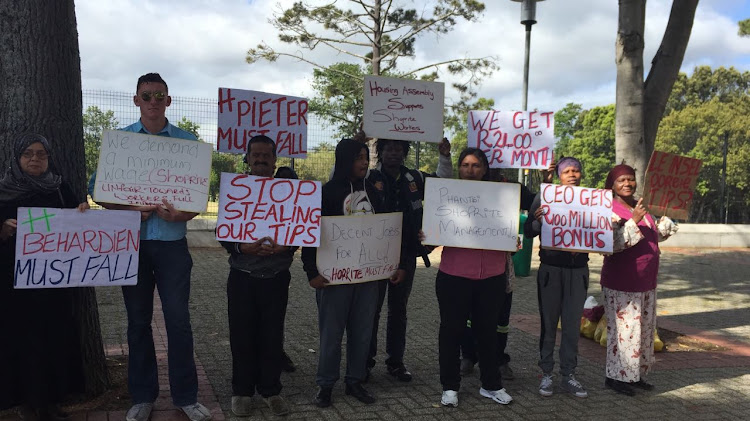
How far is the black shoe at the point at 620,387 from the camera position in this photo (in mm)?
4883

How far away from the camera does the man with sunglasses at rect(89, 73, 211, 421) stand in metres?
3.85

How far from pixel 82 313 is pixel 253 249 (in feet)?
4.59

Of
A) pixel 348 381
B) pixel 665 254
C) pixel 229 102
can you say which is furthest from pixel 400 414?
Result: pixel 665 254

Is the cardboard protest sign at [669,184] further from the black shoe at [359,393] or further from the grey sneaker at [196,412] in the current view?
the grey sneaker at [196,412]

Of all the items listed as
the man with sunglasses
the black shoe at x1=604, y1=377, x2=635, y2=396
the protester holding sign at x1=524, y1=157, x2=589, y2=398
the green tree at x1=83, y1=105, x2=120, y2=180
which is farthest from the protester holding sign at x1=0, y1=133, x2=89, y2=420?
the green tree at x1=83, y1=105, x2=120, y2=180

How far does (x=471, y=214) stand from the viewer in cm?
457

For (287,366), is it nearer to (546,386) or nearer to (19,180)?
(546,386)

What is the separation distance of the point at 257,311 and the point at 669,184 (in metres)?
3.62

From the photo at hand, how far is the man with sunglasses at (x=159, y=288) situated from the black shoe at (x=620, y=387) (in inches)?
128

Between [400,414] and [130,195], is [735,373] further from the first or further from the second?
[130,195]

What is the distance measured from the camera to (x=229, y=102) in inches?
203

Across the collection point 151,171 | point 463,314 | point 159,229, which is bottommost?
point 463,314

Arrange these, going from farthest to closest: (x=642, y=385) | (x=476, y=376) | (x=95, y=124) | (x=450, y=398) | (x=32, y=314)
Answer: (x=95, y=124) < (x=476, y=376) < (x=642, y=385) < (x=450, y=398) < (x=32, y=314)

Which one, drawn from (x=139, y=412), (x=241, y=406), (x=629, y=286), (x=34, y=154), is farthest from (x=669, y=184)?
(x=34, y=154)
